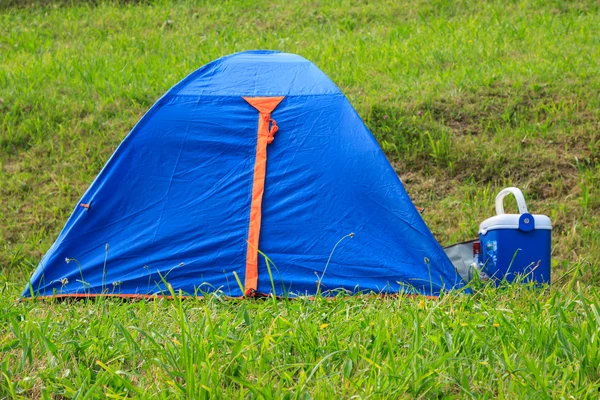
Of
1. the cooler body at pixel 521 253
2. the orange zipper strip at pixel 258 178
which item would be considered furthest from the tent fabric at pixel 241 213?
the cooler body at pixel 521 253

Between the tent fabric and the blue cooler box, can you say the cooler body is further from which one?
the tent fabric

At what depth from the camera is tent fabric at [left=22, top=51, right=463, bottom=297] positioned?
4027mm

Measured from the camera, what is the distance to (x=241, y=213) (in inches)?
164

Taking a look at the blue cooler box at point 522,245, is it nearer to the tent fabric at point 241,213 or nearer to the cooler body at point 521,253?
the cooler body at point 521,253

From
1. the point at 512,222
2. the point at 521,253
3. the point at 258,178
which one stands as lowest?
the point at 521,253

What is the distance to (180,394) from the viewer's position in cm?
215

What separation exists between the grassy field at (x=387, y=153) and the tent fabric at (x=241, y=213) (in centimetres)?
Result: 32

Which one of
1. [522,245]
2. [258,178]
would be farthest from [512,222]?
[258,178]

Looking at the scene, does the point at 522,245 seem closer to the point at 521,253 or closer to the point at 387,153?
the point at 521,253

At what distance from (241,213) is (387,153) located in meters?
2.39

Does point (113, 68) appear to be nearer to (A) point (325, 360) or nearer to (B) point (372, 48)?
(B) point (372, 48)

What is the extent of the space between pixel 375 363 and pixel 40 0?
33.0 feet

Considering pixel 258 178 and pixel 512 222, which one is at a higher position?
pixel 258 178

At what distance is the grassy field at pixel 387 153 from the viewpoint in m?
2.31
